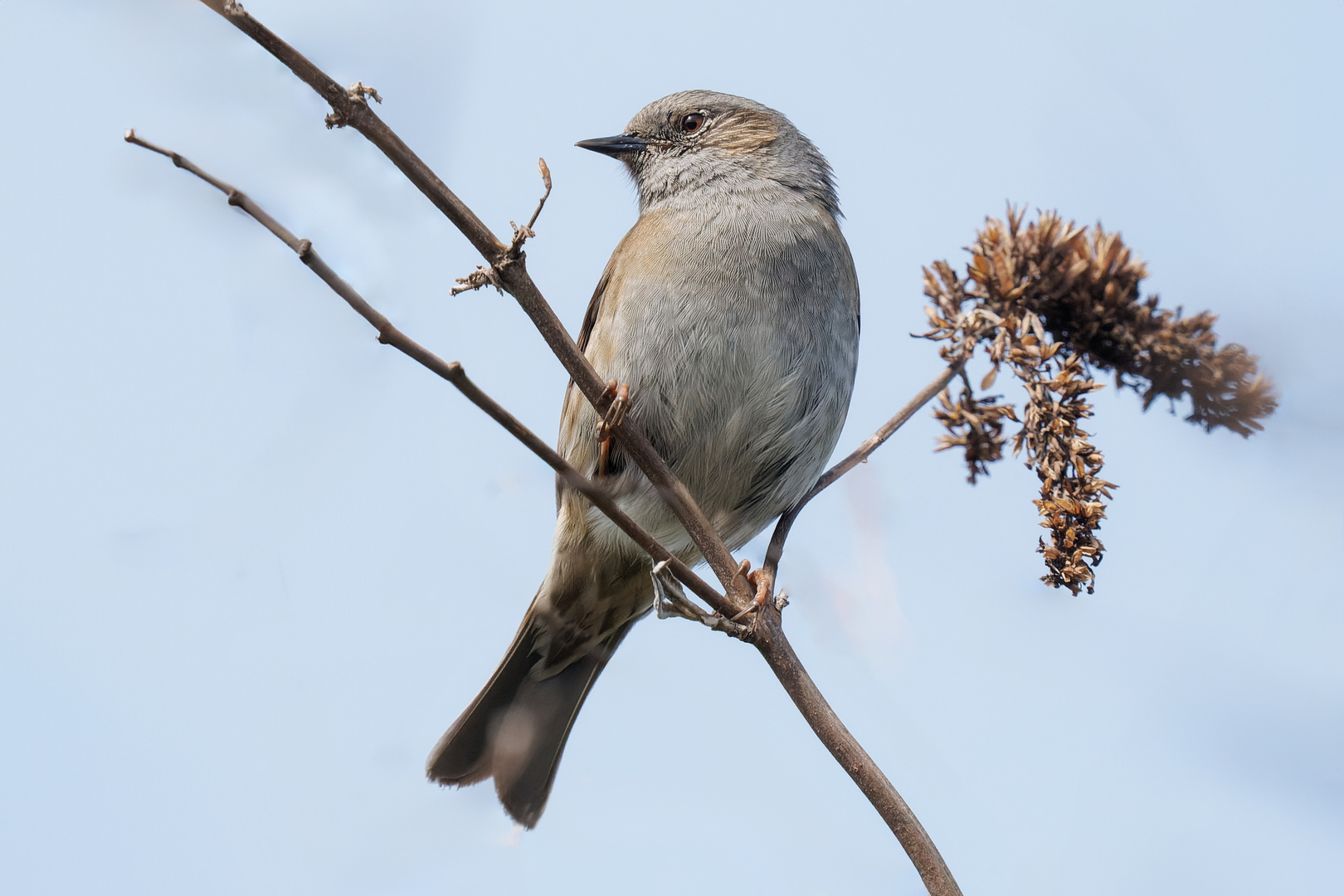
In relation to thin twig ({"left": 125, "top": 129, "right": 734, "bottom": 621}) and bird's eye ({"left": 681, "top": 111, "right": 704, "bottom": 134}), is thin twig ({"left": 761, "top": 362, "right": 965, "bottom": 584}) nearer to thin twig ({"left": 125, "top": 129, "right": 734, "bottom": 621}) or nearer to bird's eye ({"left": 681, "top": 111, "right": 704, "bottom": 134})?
thin twig ({"left": 125, "top": 129, "right": 734, "bottom": 621})

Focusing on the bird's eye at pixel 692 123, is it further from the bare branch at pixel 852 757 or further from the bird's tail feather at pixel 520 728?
the bare branch at pixel 852 757

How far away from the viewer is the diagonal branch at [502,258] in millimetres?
2068

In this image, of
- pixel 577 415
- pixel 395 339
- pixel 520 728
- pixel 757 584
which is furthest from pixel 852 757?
pixel 520 728

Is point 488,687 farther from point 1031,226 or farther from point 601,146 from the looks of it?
point 1031,226

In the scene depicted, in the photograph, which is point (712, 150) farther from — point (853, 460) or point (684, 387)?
point (853, 460)

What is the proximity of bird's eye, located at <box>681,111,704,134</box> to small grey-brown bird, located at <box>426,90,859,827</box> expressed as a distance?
0.02 metres

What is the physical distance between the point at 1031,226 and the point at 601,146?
10.1ft

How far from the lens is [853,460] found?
9.77 ft

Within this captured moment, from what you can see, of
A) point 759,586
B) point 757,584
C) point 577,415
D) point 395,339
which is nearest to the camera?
point 395,339

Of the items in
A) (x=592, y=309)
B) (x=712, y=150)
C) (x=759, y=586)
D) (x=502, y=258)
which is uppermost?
(x=712, y=150)

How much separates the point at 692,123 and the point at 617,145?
0.38 metres

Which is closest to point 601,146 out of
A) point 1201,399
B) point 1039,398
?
point 1039,398

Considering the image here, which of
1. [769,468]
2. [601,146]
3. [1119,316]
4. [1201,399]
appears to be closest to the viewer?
[1201,399]

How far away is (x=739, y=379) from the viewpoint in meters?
3.96
